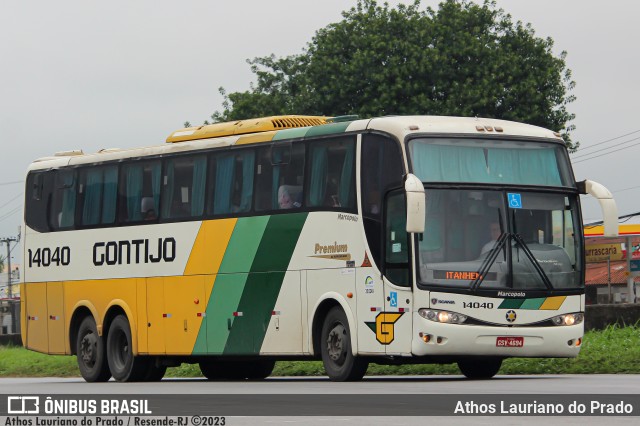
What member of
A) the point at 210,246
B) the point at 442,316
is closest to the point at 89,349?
the point at 210,246

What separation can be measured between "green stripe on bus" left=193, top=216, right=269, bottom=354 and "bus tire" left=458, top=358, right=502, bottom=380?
358 cm

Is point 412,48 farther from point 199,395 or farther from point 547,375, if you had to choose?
point 199,395

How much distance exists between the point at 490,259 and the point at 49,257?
10459 millimetres

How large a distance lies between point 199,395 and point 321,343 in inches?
171

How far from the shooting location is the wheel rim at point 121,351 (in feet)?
90.1

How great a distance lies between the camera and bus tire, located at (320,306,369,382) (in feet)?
73.3

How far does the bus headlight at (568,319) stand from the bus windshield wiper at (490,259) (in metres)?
1.26

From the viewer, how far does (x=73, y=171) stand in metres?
29.0

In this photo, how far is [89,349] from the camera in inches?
1110

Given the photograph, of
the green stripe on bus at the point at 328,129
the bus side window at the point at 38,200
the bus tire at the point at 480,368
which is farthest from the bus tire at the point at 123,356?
the bus tire at the point at 480,368

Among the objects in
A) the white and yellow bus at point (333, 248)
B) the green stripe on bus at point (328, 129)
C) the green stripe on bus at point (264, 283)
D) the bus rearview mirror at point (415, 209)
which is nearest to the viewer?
the bus rearview mirror at point (415, 209)

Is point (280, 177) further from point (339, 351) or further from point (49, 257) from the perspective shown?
point (49, 257)

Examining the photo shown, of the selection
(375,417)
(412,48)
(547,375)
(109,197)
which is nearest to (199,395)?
(375,417)

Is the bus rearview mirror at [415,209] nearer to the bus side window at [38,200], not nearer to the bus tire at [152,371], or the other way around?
the bus tire at [152,371]
